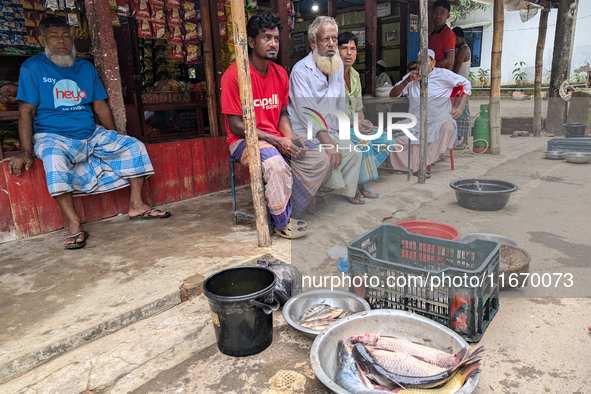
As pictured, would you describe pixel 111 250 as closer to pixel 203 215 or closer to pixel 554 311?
pixel 203 215

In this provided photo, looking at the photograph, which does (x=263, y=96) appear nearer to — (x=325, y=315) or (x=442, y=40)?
(x=325, y=315)

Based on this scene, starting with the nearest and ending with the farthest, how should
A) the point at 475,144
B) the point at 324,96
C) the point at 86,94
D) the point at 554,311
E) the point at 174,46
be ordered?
1. the point at 554,311
2. the point at 86,94
3. the point at 324,96
4. the point at 174,46
5. the point at 475,144

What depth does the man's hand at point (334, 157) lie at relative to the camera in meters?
4.04

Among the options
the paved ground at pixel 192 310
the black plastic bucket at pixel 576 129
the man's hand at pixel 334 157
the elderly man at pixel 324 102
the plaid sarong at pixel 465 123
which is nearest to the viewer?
the paved ground at pixel 192 310

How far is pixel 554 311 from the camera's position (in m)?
2.51

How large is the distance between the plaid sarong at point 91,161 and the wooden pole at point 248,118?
54.1 inches

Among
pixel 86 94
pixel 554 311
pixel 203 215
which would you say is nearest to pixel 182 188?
pixel 203 215

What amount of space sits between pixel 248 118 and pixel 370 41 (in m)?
4.16

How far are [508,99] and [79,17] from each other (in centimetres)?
1868

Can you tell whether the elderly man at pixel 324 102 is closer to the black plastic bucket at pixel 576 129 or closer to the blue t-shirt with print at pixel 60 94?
the blue t-shirt with print at pixel 60 94

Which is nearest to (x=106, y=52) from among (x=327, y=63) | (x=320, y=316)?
(x=327, y=63)

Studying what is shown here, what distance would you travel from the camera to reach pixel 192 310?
2559 mm

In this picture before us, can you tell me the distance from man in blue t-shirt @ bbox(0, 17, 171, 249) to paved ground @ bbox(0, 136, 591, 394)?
15.7 inches

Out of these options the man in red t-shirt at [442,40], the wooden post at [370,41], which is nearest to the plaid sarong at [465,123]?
the man in red t-shirt at [442,40]
